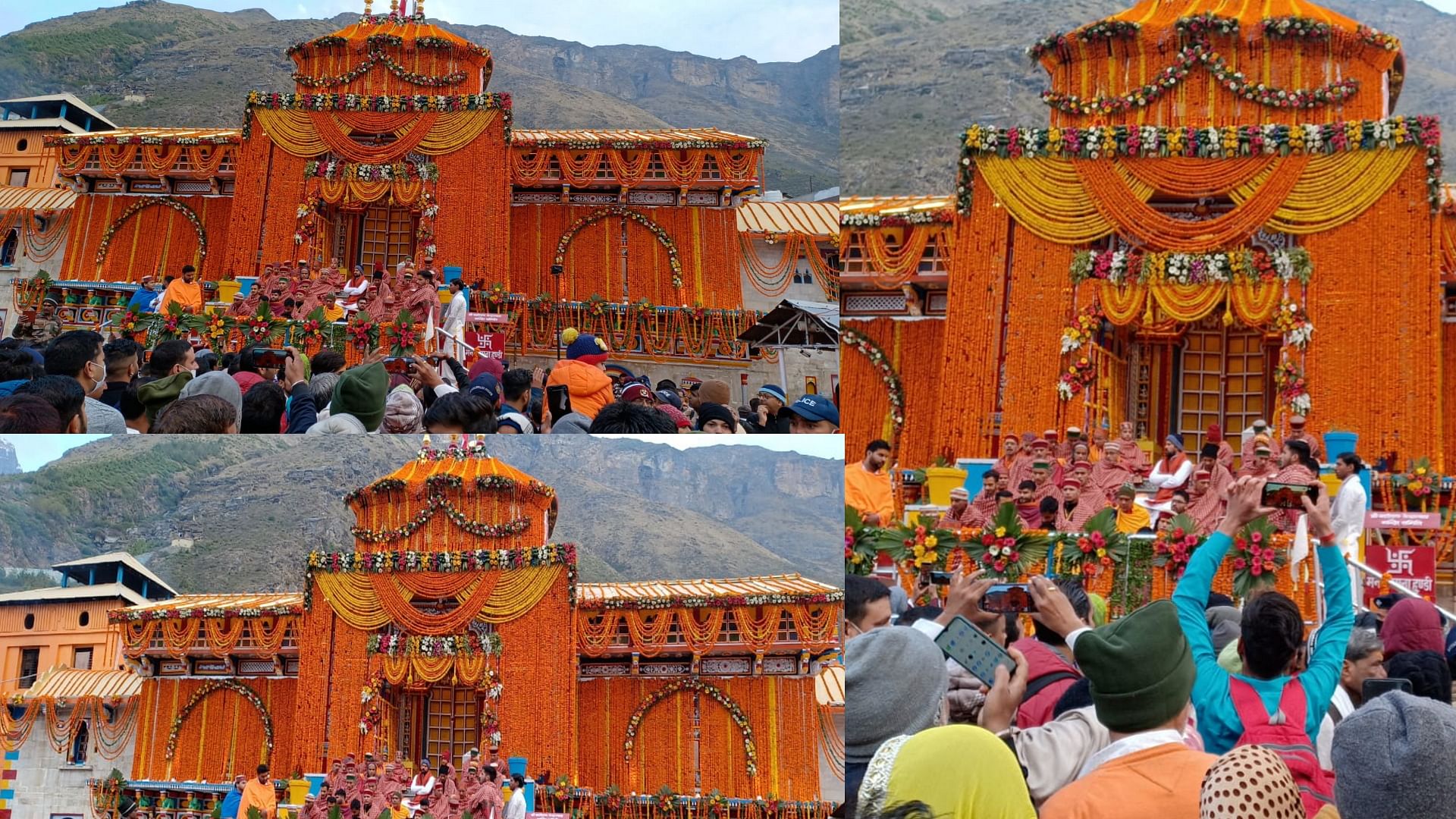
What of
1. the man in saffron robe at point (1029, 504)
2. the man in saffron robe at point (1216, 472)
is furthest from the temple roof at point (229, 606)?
the man in saffron robe at point (1216, 472)

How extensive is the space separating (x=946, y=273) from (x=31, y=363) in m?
14.0

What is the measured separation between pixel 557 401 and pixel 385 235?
48.9ft

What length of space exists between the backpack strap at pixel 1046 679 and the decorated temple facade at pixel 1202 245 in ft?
46.4

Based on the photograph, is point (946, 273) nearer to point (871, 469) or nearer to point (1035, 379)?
point (1035, 379)

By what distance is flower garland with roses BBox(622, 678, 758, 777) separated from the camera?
16.2 metres

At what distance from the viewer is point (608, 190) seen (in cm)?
2528

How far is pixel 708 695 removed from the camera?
17766 mm

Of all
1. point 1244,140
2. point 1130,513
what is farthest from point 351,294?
point 1244,140

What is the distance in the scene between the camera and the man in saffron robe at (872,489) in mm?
11703

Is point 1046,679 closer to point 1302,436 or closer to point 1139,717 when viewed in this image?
point 1139,717

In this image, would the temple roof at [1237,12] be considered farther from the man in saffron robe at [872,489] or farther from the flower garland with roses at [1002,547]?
the flower garland with roses at [1002,547]

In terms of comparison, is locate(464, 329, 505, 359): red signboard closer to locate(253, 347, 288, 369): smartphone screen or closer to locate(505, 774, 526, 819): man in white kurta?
locate(505, 774, 526, 819): man in white kurta

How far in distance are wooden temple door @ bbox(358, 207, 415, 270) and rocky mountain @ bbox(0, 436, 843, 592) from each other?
35.6 feet

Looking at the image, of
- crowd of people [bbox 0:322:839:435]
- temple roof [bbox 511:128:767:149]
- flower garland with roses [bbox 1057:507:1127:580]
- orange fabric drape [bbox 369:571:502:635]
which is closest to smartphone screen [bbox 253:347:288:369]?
crowd of people [bbox 0:322:839:435]
